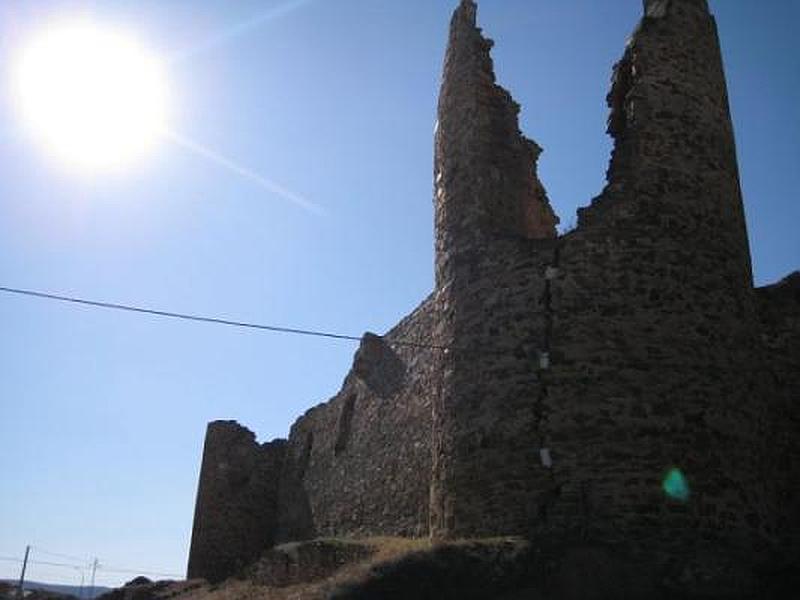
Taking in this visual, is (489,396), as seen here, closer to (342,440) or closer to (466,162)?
(466,162)

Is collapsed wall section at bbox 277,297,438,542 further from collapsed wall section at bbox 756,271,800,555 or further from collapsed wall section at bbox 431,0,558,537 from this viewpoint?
collapsed wall section at bbox 756,271,800,555

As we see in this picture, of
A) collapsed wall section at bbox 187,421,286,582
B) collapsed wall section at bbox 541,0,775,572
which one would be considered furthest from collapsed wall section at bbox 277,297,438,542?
collapsed wall section at bbox 541,0,775,572

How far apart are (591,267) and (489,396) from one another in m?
2.14

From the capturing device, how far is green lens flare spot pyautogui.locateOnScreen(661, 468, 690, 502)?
11086 mm

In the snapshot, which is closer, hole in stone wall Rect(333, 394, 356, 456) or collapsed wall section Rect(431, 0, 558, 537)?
collapsed wall section Rect(431, 0, 558, 537)

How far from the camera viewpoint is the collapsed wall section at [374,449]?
17469 mm

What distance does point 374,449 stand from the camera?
19875mm

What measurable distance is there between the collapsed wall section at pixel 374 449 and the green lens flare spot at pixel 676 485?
378 centimetres

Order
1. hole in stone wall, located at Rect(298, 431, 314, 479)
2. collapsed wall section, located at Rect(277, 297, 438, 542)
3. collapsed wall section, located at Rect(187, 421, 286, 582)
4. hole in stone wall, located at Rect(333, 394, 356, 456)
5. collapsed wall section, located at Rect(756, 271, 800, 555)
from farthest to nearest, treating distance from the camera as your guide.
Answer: collapsed wall section, located at Rect(187, 421, 286, 582) < hole in stone wall, located at Rect(298, 431, 314, 479) < hole in stone wall, located at Rect(333, 394, 356, 456) < collapsed wall section, located at Rect(277, 297, 438, 542) < collapsed wall section, located at Rect(756, 271, 800, 555)

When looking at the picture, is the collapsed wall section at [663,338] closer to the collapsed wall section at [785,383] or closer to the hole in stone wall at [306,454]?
the collapsed wall section at [785,383]

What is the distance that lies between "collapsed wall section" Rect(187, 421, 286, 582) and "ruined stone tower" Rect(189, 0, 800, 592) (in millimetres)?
11235

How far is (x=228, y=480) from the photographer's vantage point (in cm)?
2681

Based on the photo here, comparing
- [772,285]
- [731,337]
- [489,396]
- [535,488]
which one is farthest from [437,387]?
[772,285]

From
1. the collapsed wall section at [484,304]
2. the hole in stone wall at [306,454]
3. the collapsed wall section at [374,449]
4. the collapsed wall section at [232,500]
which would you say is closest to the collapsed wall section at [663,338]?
the collapsed wall section at [484,304]
